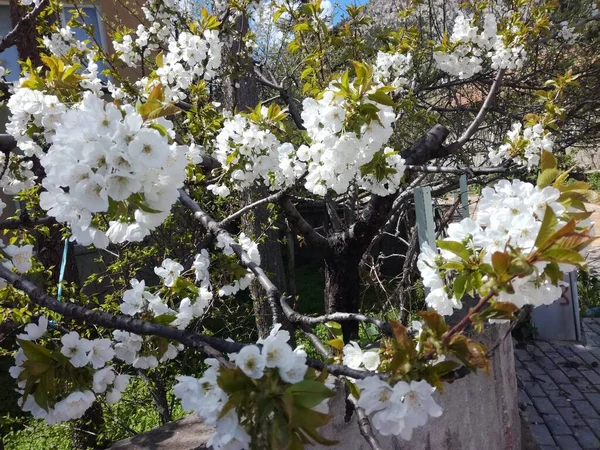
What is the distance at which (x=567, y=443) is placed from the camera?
4008 mm

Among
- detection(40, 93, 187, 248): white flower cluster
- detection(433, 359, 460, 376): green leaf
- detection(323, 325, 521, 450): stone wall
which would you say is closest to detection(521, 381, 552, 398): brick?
detection(323, 325, 521, 450): stone wall

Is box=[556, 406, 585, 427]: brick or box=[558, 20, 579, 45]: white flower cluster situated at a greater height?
box=[558, 20, 579, 45]: white flower cluster

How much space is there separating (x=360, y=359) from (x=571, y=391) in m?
4.45

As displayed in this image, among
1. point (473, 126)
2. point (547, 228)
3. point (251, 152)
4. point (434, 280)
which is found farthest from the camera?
point (473, 126)

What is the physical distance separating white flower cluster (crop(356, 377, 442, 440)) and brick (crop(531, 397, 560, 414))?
4.19 m

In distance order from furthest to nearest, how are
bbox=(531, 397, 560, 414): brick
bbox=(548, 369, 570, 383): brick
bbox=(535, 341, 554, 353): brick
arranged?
bbox=(535, 341, 554, 353): brick → bbox=(548, 369, 570, 383): brick → bbox=(531, 397, 560, 414): brick

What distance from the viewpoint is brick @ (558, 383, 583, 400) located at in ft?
15.6

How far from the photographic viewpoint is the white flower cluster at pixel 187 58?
9.00 ft

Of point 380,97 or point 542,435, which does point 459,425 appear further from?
point 542,435

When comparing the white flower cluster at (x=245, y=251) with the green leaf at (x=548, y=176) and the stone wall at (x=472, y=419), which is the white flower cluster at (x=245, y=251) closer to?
the stone wall at (x=472, y=419)

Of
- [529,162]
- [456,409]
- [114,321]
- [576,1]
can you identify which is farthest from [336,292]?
[576,1]

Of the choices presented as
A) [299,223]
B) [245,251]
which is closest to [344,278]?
[299,223]

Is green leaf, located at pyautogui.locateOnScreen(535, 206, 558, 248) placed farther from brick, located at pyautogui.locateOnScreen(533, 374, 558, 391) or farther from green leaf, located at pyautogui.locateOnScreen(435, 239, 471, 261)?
brick, located at pyautogui.locateOnScreen(533, 374, 558, 391)

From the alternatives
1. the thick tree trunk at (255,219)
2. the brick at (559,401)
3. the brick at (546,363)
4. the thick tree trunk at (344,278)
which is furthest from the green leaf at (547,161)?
the brick at (546,363)
